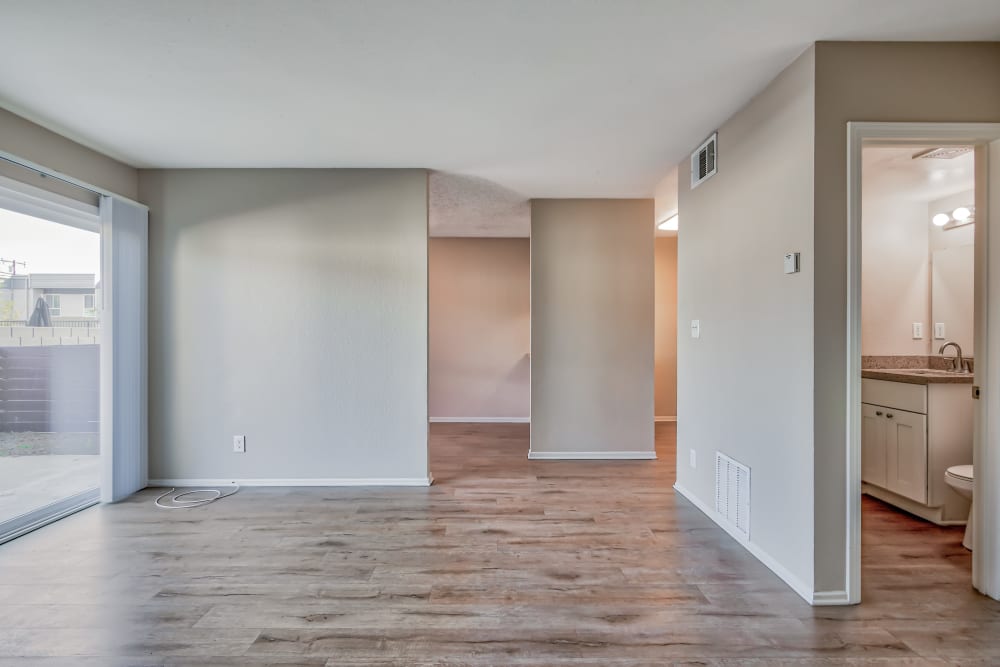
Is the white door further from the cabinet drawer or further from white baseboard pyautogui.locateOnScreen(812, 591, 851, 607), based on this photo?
the cabinet drawer

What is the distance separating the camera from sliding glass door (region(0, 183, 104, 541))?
2895 mm

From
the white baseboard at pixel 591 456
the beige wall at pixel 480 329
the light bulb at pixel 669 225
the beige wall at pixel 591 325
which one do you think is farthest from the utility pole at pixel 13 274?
the light bulb at pixel 669 225

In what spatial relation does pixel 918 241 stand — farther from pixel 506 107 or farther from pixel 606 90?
pixel 506 107

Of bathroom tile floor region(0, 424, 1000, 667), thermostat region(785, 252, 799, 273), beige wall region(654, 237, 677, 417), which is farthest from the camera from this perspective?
beige wall region(654, 237, 677, 417)

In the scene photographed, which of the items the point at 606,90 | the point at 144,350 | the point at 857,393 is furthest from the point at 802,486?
the point at 144,350

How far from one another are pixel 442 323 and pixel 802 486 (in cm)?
502

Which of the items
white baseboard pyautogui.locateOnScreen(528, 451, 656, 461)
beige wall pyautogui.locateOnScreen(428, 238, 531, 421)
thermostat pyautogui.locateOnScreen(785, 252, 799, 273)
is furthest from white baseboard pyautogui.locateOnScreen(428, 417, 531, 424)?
thermostat pyautogui.locateOnScreen(785, 252, 799, 273)

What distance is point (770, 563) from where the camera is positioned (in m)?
2.43

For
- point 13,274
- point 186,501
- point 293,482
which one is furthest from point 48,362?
point 293,482

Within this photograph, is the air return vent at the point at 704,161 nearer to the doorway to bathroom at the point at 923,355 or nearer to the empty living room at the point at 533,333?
the empty living room at the point at 533,333

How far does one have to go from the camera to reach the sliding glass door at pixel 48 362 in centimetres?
289

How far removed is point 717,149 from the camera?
298cm

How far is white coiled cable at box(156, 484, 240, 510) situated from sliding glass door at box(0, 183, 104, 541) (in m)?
0.49

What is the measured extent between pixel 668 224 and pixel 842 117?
3.59 m
